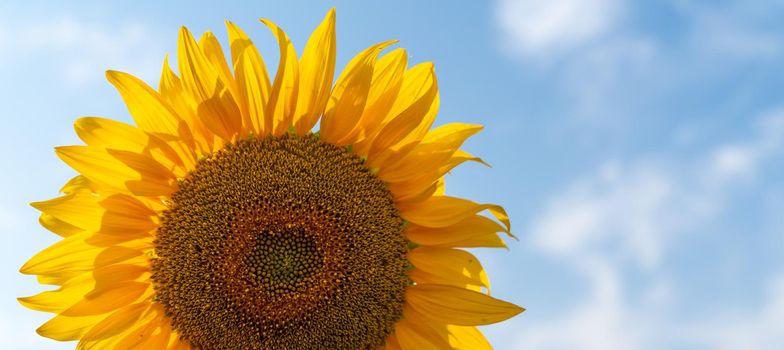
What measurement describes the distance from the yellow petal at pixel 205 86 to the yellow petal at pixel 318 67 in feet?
1.34

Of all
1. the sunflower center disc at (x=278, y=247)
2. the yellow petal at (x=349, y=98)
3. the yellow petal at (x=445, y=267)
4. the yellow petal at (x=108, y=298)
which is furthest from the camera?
the yellow petal at (x=445, y=267)

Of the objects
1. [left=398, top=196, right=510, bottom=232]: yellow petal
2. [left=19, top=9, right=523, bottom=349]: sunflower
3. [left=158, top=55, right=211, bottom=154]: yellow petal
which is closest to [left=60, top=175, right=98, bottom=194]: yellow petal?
[left=19, top=9, right=523, bottom=349]: sunflower

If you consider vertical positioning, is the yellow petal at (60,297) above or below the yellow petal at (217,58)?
below

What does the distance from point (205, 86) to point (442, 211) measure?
5.06 feet

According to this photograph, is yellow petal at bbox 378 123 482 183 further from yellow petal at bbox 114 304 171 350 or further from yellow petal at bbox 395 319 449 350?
yellow petal at bbox 114 304 171 350

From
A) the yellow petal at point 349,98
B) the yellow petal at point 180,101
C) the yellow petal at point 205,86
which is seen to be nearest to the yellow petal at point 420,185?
the yellow petal at point 349,98

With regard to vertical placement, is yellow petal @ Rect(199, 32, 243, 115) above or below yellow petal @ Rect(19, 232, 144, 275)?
above

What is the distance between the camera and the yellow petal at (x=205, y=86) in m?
4.14

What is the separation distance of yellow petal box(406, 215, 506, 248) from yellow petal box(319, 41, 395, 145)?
0.73 metres

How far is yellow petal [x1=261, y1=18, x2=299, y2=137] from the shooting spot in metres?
4.14

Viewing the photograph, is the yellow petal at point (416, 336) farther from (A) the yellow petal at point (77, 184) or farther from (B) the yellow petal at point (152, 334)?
(A) the yellow petal at point (77, 184)

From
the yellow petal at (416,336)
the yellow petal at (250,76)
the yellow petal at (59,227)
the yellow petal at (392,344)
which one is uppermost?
the yellow petal at (250,76)

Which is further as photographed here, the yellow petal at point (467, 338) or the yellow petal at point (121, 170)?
the yellow petal at point (467, 338)

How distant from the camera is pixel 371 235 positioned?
13.9 ft
